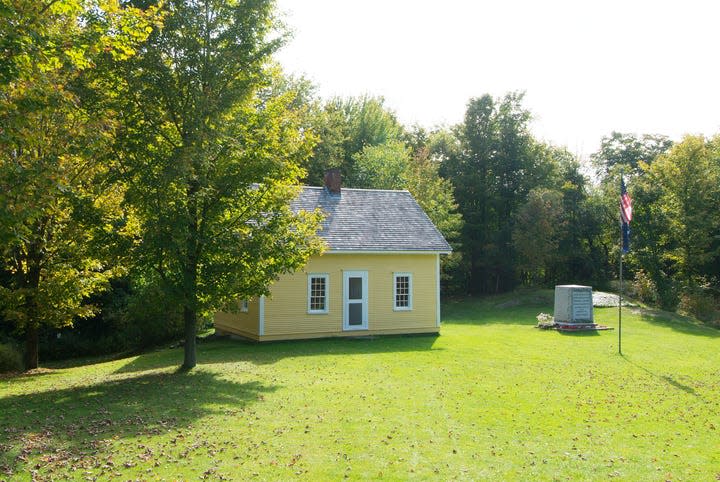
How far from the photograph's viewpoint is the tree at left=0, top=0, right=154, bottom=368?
9.68m

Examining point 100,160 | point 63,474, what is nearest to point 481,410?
point 63,474

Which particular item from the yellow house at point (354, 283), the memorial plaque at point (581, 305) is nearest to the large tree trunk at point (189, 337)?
the yellow house at point (354, 283)

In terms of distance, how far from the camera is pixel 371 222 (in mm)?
25188

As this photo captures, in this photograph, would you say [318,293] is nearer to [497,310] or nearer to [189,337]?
[189,337]

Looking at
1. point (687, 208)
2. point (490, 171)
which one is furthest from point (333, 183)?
point (490, 171)

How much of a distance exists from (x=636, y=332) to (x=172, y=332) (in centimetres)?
1941

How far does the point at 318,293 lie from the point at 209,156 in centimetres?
986

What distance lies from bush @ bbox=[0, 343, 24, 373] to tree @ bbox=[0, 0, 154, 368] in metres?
1.70

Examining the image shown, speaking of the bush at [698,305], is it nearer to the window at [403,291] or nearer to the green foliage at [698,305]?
the green foliage at [698,305]

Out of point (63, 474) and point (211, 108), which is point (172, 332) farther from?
point (63, 474)

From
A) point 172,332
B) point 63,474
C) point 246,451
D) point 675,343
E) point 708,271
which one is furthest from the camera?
point 708,271

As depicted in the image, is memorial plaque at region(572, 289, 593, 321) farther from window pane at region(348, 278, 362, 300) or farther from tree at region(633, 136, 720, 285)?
tree at region(633, 136, 720, 285)

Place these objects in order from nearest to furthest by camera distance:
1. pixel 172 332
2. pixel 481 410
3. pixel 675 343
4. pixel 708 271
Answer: pixel 481 410, pixel 675 343, pixel 172 332, pixel 708 271

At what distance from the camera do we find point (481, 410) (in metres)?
11.7
